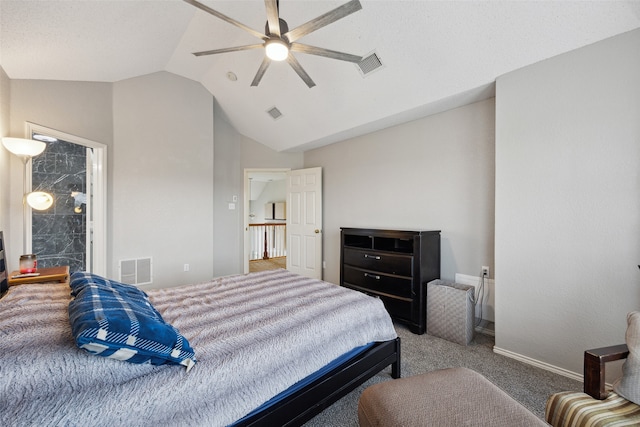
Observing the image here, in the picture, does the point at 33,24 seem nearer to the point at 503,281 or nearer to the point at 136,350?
the point at 136,350

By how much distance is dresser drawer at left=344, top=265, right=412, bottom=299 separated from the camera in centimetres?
296

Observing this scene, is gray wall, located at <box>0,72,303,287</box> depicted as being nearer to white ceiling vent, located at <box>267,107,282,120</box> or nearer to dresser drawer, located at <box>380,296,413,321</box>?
white ceiling vent, located at <box>267,107,282,120</box>

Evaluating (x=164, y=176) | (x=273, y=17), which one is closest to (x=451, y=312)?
(x=273, y=17)

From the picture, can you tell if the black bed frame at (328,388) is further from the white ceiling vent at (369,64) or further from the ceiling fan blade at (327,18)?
the white ceiling vent at (369,64)

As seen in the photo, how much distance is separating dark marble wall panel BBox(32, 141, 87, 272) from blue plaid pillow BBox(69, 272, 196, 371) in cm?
292

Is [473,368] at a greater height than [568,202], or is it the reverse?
[568,202]

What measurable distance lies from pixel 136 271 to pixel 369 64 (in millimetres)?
3806

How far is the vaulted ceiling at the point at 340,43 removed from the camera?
194cm

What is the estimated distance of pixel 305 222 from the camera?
4828 mm

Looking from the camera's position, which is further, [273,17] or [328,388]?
[273,17]

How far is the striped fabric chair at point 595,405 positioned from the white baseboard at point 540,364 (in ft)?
3.35

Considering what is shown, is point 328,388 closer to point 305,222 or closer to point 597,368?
point 597,368

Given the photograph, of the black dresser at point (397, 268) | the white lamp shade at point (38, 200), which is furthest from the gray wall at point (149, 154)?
the black dresser at point (397, 268)

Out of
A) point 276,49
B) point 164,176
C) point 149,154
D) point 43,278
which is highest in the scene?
point 276,49
